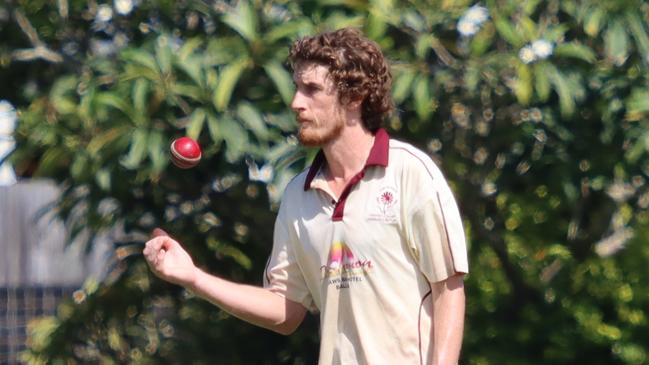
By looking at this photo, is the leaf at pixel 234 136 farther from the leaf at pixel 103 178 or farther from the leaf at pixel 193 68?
the leaf at pixel 103 178

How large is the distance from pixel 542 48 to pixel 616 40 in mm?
264

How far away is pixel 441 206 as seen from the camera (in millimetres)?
4402

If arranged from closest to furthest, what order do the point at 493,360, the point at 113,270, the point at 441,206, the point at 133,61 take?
the point at 441,206 < the point at 133,61 < the point at 493,360 < the point at 113,270

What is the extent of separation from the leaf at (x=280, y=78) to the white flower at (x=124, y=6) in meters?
0.83

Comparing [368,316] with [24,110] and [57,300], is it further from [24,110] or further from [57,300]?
[57,300]

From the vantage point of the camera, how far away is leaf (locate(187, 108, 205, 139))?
6.03m

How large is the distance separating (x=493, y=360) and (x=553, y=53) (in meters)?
1.32

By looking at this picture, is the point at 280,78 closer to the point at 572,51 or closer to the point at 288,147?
the point at 288,147

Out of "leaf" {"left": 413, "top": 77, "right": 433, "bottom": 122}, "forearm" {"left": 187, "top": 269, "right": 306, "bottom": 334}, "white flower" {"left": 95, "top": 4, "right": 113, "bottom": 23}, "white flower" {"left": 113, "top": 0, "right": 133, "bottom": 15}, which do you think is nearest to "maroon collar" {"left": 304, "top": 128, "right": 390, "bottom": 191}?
"forearm" {"left": 187, "top": 269, "right": 306, "bottom": 334}

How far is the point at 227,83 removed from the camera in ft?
19.8

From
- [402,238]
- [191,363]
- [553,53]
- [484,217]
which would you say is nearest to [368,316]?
[402,238]

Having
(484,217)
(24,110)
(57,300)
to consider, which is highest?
(24,110)

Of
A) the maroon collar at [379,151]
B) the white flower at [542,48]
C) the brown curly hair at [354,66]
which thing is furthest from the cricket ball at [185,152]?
the white flower at [542,48]

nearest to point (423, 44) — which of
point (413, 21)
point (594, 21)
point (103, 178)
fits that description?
point (413, 21)
